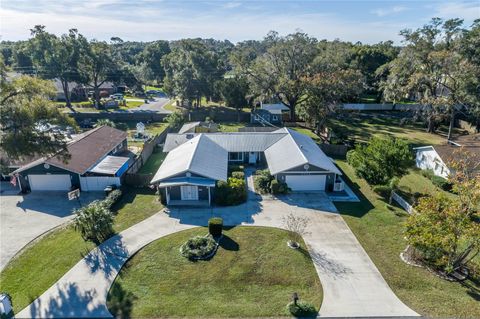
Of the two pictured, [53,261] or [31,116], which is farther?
[31,116]

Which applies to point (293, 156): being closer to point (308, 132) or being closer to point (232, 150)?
point (232, 150)

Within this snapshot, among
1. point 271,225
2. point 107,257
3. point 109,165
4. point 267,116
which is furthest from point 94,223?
point 267,116

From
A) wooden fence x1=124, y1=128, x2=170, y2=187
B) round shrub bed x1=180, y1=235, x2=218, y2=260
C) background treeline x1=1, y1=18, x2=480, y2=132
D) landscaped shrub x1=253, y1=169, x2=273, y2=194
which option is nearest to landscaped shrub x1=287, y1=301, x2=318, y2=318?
round shrub bed x1=180, y1=235, x2=218, y2=260

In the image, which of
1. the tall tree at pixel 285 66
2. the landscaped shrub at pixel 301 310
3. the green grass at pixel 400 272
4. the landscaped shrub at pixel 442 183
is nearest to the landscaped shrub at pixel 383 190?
the green grass at pixel 400 272

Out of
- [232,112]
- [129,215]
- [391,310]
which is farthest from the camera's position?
[232,112]

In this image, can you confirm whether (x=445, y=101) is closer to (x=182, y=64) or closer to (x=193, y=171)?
(x=193, y=171)

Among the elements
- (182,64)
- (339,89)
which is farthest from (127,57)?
(339,89)
